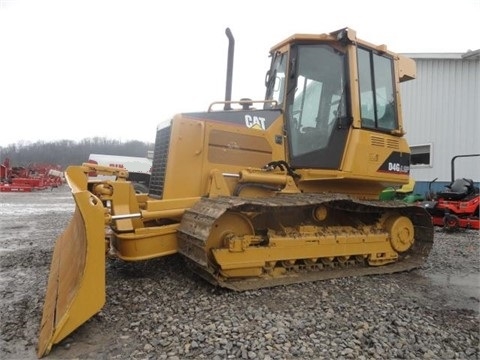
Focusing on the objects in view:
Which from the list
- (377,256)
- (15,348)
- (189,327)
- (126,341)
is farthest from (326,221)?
(15,348)

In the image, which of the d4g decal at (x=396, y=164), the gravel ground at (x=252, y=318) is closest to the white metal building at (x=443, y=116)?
the d4g decal at (x=396, y=164)

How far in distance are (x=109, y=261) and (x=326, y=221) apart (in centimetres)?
287

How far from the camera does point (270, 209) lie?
4574 millimetres

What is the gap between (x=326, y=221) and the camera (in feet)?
17.3

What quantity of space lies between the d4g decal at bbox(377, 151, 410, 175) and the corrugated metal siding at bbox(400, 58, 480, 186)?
8590mm

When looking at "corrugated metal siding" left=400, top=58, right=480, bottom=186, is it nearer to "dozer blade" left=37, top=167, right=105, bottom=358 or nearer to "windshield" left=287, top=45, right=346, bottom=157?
"windshield" left=287, top=45, right=346, bottom=157

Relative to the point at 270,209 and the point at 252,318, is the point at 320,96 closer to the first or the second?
the point at 270,209

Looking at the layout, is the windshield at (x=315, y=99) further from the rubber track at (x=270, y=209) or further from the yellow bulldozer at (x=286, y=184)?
the rubber track at (x=270, y=209)

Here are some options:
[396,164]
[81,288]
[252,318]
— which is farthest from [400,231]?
[81,288]

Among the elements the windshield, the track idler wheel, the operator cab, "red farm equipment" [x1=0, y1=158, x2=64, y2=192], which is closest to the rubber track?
the track idler wheel

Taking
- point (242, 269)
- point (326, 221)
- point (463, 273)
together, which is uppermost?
point (326, 221)

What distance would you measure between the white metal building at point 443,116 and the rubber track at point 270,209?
8838 mm

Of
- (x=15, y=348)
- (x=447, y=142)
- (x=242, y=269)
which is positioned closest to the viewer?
(x=15, y=348)

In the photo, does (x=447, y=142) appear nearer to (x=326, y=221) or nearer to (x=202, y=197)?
(x=326, y=221)
